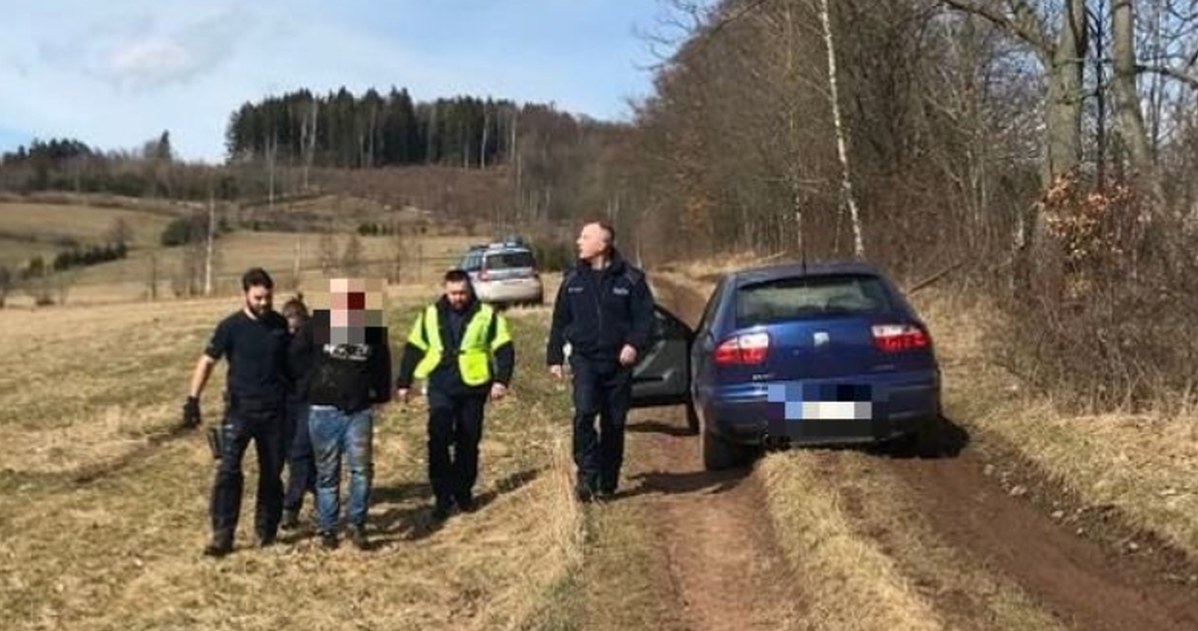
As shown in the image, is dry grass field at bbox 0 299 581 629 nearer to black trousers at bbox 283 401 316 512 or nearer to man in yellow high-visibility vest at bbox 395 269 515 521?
black trousers at bbox 283 401 316 512

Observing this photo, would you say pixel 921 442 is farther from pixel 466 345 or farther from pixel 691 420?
pixel 466 345

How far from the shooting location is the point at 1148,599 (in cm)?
722

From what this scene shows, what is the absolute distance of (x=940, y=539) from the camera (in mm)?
8367

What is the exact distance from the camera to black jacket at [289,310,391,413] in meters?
9.32

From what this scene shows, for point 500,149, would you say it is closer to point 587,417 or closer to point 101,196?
point 101,196

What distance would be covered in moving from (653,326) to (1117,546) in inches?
132

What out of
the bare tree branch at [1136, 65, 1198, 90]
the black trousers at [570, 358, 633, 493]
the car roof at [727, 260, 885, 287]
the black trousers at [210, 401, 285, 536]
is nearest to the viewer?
the black trousers at [210, 401, 285, 536]

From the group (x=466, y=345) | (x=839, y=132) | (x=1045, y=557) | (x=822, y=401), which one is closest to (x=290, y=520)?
(x=466, y=345)

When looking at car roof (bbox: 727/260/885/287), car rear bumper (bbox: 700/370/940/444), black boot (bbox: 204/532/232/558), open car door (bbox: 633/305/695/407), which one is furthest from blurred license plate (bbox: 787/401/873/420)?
black boot (bbox: 204/532/232/558)

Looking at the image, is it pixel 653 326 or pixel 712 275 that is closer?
pixel 653 326

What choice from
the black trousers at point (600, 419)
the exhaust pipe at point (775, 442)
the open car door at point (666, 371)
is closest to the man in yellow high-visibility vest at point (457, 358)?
the black trousers at point (600, 419)

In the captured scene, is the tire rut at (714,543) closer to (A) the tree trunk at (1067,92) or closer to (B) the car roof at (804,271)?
(B) the car roof at (804,271)

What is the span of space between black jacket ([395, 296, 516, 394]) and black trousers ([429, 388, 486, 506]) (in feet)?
0.25

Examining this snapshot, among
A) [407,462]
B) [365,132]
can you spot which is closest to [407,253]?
[407,462]
